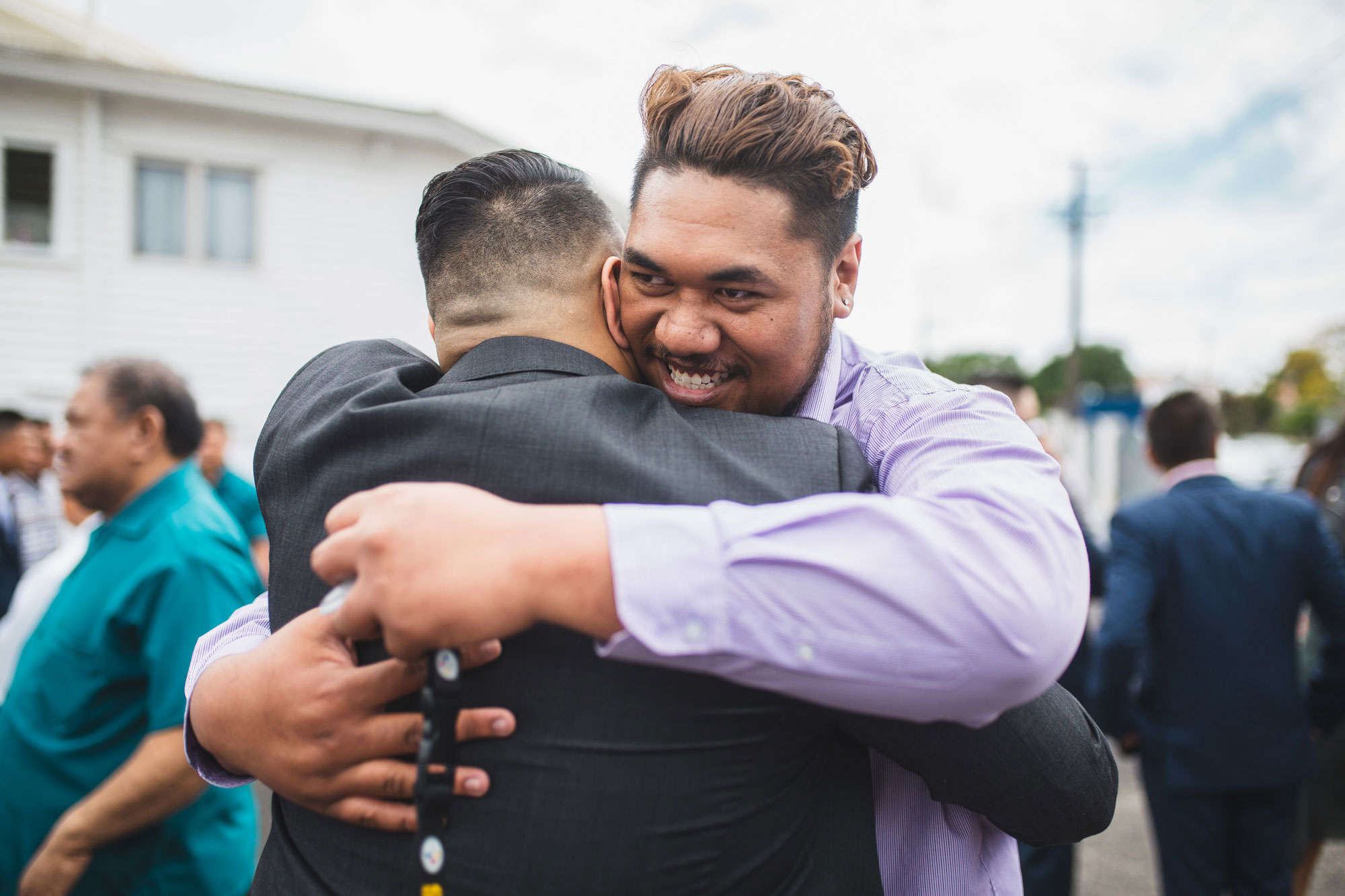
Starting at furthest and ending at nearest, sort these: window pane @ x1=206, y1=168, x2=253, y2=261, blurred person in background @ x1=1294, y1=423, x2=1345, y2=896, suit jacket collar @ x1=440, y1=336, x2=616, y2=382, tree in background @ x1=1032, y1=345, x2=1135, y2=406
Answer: tree in background @ x1=1032, y1=345, x2=1135, y2=406, window pane @ x1=206, y1=168, x2=253, y2=261, blurred person in background @ x1=1294, y1=423, x2=1345, y2=896, suit jacket collar @ x1=440, y1=336, x2=616, y2=382

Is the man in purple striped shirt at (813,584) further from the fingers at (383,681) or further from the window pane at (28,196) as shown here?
the window pane at (28,196)

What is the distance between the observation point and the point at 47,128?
10.9m

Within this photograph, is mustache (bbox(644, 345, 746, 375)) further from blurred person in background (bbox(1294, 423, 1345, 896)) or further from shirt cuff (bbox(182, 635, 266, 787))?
blurred person in background (bbox(1294, 423, 1345, 896))

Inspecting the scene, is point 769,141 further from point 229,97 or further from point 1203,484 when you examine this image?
point 229,97

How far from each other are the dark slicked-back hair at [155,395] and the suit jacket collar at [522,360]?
8.78 ft

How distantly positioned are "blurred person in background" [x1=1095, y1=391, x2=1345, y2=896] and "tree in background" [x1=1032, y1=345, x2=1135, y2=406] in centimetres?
7988

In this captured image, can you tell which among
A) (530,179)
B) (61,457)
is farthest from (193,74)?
(530,179)

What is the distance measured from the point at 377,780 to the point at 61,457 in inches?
120

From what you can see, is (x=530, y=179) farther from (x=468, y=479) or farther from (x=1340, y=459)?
(x=1340, y=459)

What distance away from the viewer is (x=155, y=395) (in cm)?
338

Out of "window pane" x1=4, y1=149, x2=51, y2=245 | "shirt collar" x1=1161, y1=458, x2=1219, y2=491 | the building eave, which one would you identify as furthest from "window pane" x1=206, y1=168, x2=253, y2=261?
"shirt collar" x1=1161, y1=458, x2=1219, y2=491

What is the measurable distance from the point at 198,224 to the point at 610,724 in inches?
505

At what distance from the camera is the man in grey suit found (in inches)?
40.0

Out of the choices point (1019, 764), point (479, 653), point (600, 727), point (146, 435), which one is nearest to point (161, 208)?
point (146, 435)
